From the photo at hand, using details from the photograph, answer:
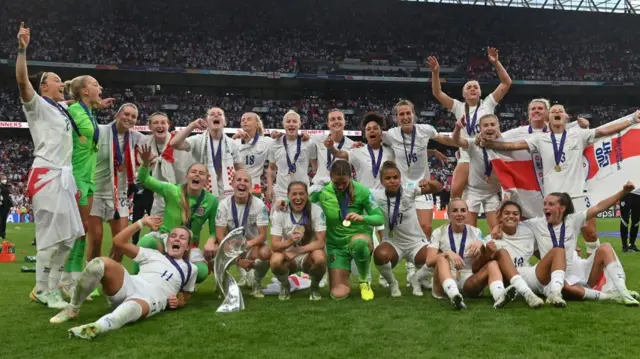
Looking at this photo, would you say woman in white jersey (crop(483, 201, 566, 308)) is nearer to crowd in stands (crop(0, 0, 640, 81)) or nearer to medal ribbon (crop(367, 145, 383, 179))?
medal ribbon (crop(367, 145, 383, 179))

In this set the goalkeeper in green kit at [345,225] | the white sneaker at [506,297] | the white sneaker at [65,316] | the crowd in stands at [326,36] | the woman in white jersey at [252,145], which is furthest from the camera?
the crowd in stands at [326,36]

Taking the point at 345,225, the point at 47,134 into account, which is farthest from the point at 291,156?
the point at 47,134

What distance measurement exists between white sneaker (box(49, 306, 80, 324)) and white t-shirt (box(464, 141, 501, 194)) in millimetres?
4667

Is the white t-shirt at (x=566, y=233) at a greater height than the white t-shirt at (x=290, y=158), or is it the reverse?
the white t-shirt at (x=290, y=158)

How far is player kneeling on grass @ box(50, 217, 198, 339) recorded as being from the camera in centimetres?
417

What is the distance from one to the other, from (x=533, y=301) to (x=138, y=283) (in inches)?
129

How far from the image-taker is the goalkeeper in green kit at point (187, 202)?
18.8ft

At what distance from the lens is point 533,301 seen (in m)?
4.72

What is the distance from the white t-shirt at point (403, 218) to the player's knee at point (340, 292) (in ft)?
2.55

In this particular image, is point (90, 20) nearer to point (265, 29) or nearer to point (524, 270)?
point (265, 29)

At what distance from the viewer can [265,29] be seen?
41938 mm

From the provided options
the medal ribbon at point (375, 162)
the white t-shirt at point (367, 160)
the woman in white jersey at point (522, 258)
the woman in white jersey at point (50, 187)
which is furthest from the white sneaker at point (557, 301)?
the woman in white jersey at point (50, 187)

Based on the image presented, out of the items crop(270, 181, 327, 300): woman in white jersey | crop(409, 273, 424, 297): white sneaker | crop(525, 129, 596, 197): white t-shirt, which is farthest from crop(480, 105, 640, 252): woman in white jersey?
crop(270, 181, 327, 300): woman in white jersey

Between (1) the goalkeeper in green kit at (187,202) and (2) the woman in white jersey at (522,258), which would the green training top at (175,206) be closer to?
(1) the goalkeeper in green kit at (187,202)
